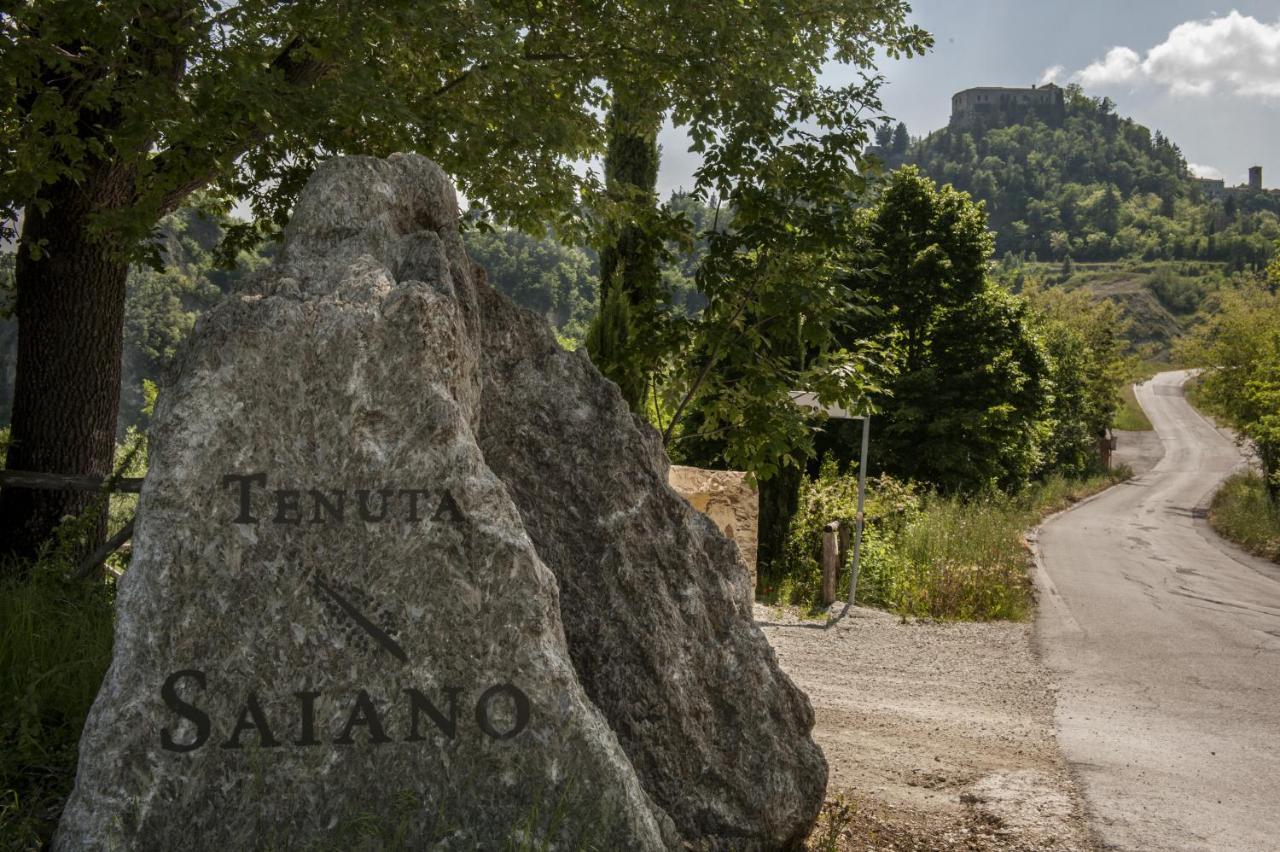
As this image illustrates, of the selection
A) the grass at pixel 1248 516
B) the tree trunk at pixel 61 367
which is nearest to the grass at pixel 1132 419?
the grass at pixel 1248 516

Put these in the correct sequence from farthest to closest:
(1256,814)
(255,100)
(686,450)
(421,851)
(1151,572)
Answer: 1. (686,450)
2. (1151,572)
3. (255,100)
4. (1256,814)
5. (421,851)

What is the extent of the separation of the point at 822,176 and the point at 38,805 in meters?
5.54

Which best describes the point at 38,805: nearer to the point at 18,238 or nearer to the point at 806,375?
the point at 806,375

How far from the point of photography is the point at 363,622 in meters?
3.22

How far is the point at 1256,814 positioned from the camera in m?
5.80

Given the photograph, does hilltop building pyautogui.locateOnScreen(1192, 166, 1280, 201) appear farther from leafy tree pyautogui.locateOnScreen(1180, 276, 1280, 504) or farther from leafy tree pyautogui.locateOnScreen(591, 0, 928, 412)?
leafy tree pyautogui.locateOnScreen(591, 0, 928, 412)

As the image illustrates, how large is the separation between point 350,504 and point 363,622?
37cm

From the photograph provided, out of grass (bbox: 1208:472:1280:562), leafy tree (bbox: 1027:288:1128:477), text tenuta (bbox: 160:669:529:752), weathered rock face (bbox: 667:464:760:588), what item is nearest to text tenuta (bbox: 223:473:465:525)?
text tenuta (bbox: 160:669:529:752)

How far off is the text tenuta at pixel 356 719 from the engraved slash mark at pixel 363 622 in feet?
0.41

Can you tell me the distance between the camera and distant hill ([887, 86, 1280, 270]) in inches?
5758

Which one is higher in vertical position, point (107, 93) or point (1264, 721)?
point (107, 93)

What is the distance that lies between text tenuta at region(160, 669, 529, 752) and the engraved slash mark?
0.41ft

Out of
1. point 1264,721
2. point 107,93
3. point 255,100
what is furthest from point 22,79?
point 1264,721

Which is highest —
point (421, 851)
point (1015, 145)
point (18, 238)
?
point (1015, 145)
